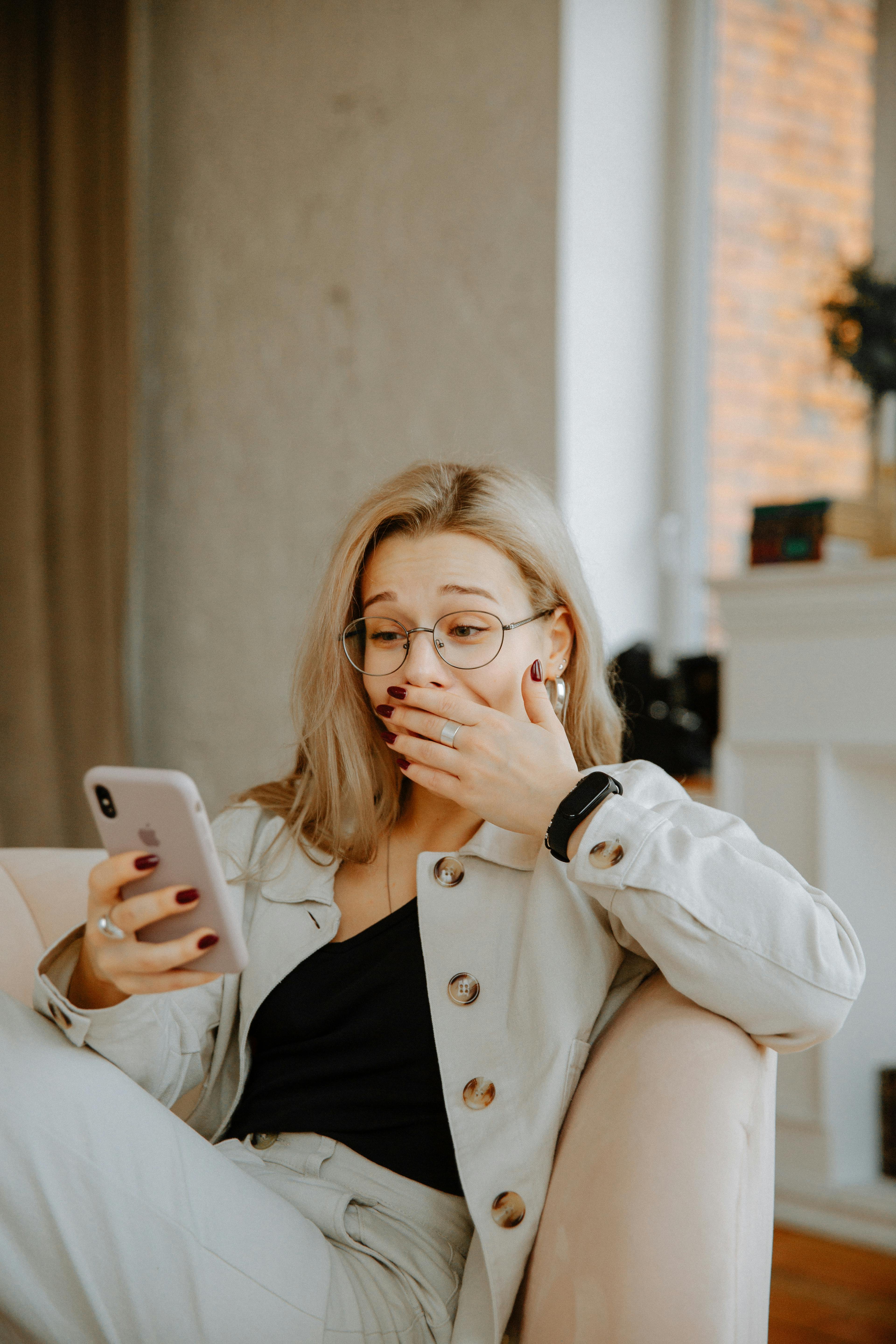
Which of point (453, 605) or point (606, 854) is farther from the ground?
point (453, 605)

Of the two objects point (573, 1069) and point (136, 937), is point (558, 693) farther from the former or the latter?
point (136, 937)

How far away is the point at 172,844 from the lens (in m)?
0.91

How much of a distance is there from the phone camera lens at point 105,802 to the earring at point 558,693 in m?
0.51

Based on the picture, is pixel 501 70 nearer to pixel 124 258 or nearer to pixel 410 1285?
pixel 124 258

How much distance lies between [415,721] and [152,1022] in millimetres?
359

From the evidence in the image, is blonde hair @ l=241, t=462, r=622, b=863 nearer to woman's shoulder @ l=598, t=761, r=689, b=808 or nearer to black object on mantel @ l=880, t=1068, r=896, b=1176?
woman's shoulder @ l=598, t=761, r=689, b=808

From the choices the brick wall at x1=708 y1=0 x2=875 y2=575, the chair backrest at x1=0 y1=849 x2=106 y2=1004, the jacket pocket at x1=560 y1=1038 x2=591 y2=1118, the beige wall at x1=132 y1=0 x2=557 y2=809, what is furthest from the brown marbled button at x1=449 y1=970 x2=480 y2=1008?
the brick wall at x1=708 y1=0 x2=875 y2=575

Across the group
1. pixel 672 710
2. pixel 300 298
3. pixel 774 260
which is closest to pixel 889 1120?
pixel 672 710

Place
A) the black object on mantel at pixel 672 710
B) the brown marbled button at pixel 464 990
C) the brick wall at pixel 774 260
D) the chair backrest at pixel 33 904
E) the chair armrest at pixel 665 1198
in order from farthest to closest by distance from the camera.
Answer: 1. the brick wall at pixel 774 260
2. the black object on mantel at pixel 672 710
3. the chair backrest at pixel 33 904
4. the brown marbled button at pixel 464 990
5. the chair armrest at pixel 665 1198

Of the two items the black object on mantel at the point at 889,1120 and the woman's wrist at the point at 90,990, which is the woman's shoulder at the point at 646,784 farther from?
the black object on mantel at the point at 889,1120

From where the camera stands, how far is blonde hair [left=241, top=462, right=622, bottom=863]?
1.25m

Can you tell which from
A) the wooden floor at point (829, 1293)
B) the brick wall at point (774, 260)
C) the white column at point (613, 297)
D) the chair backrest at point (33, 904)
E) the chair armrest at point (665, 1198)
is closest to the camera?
the chair armrest at point (665, 1198)

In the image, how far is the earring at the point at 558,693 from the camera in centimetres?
128

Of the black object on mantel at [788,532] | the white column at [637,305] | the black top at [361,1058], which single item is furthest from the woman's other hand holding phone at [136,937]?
the white column at [637,305]
